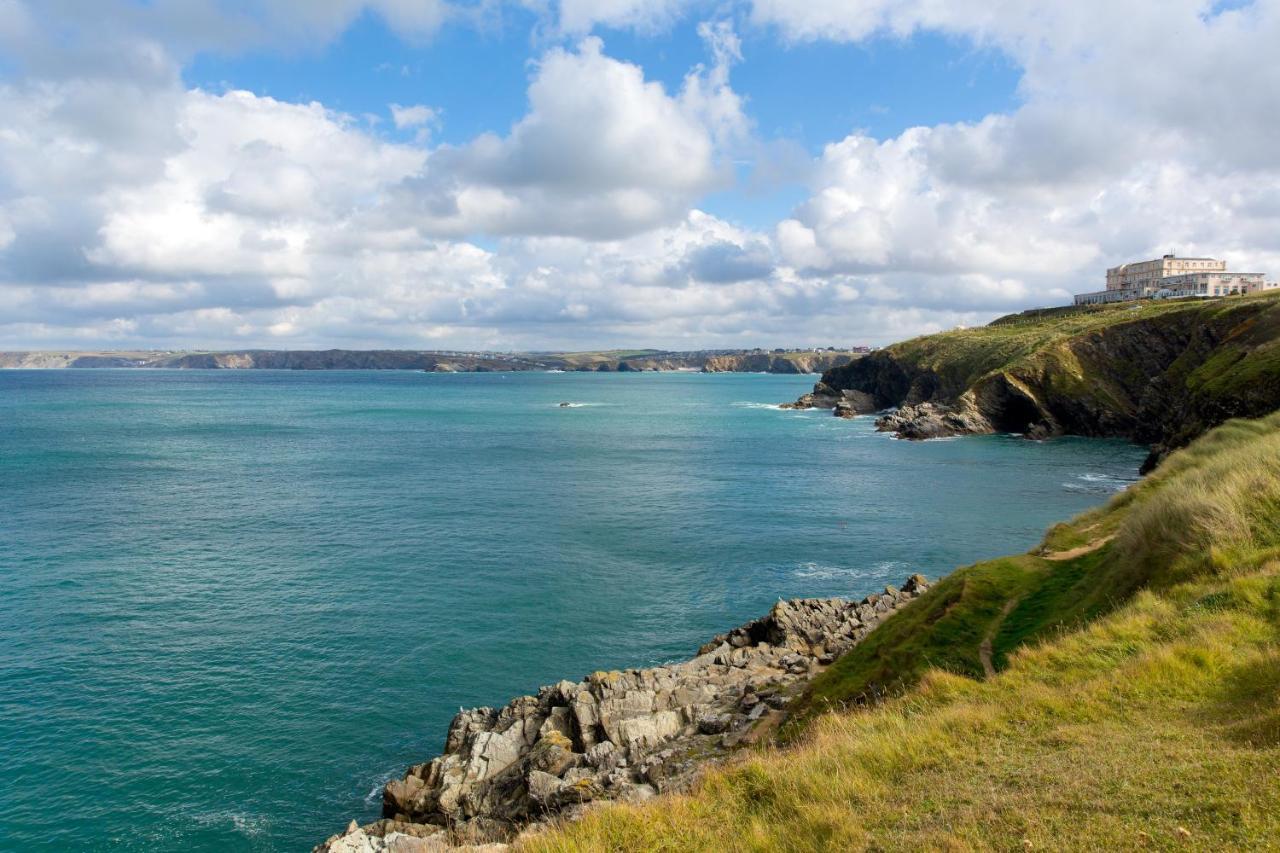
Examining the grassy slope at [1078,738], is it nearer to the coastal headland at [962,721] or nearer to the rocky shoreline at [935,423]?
the coastal headland at [962,721]

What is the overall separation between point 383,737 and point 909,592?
26112 mm

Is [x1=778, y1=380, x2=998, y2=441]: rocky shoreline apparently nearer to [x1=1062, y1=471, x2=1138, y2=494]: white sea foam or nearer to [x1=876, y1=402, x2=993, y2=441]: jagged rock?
[x1=876, y1=402, x2=993, y2=441]: jagged rock

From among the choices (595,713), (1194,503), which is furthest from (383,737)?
(1194,503)

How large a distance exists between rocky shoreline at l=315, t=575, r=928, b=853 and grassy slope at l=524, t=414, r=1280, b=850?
149 inches

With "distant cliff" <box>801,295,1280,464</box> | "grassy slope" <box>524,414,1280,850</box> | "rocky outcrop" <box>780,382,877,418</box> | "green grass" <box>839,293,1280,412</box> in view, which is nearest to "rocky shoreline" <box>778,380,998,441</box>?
"distant cliff" <box>801,295,1280,464</box>

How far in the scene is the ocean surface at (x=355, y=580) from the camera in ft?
88.4

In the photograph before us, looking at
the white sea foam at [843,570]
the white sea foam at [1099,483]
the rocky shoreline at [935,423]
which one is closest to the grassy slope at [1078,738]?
the white sea foam at [843,570]

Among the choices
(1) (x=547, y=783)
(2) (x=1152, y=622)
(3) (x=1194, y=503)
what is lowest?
(1) (x=547, y=783)

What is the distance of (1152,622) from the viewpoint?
16.6 metres

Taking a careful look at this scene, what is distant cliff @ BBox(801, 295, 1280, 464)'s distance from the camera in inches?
2562

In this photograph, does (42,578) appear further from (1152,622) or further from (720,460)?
(720,460)

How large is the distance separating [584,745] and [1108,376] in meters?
112

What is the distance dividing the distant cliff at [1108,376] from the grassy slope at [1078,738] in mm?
47931

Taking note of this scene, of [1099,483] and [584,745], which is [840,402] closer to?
[1099,483]
